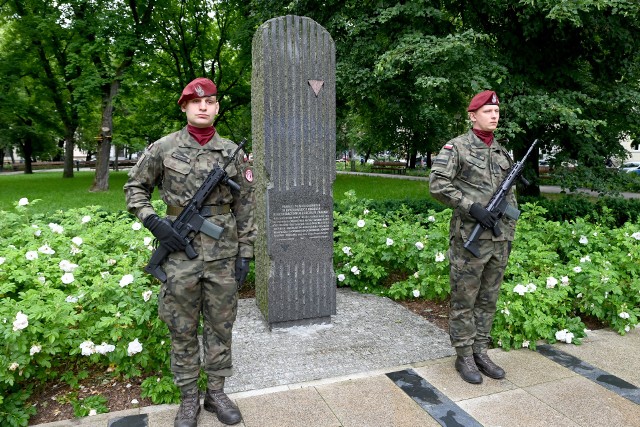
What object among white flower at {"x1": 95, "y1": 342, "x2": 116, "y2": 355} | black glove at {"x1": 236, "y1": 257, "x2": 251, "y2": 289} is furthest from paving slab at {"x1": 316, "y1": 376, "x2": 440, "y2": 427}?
white flower at {"x1": 95, "y1": 342, "x2": 116, "y2": 355}

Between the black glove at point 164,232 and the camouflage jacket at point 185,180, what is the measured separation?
0.27ft

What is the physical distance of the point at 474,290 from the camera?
3910mm

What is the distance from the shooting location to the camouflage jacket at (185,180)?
319 cm

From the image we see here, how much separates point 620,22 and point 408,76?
13.6 feet

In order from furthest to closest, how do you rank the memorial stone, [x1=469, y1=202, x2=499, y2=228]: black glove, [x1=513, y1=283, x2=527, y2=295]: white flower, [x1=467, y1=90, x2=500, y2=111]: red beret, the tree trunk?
the tree trunk → the memorial stone → [x1=513, y1=283, x2=527, y2=295]: white flower → [x1=467, y1=90, x2=500, y2=111]: red beret → [x1=469, y1=202, x2=499, y2=228]: black glove

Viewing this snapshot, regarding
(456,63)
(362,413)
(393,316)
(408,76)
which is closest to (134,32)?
(408,76)

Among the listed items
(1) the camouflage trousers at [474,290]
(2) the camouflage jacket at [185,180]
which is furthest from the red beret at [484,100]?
(2) the camouflage jacket at [185,180]

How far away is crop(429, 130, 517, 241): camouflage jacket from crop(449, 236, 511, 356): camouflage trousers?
0.13 metres

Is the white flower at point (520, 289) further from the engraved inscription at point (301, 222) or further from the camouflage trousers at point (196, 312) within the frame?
the camouflage trousers at point (196, 312)

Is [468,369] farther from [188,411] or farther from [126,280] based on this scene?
[126,280]

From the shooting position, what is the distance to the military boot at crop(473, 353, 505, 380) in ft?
12.7

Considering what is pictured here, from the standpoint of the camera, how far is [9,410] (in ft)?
10.8

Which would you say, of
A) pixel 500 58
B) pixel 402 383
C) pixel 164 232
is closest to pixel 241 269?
pixel 164 232

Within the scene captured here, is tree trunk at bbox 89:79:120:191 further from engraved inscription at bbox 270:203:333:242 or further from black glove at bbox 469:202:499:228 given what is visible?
black glove at bbox 469:202:499:228
